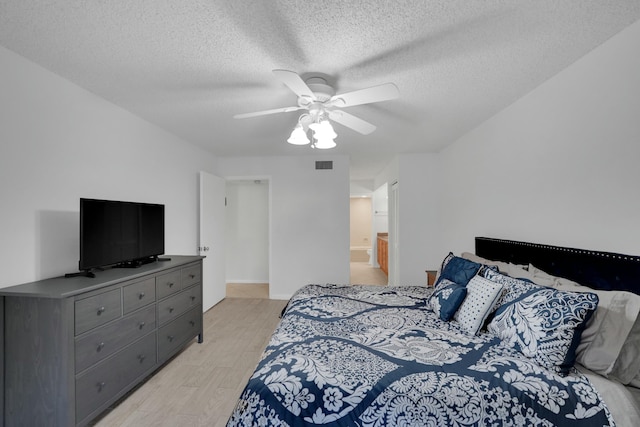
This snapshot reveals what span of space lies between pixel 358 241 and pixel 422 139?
625cm

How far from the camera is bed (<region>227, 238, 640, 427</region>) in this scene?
1.21m

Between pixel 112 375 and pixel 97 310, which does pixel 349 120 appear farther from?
pixel 112 375

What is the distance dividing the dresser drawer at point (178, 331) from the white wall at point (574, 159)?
130 inches

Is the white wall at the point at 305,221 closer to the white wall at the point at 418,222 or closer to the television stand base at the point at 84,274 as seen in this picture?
the white wall at the point at 418,222

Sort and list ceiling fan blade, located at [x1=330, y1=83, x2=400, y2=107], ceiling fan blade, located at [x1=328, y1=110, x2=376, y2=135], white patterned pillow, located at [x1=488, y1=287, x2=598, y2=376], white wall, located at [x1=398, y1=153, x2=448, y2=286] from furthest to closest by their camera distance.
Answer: white wall, located at [x1=398, y1=153, x2=448, y2=286] < ceiling fan blade, located at [x1=328, y1=110, x2=376, y2=135] < ceiling fan blade, located at [x1=330, y1=83, x2=400, y2=107] < white patterned pillow, located at [x1=488, y1=287, x2=598, y2=376]

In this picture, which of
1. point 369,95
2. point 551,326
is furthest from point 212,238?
point 551,326

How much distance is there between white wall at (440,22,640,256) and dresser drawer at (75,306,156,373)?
3289 millimetres

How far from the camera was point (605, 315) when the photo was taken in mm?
1402

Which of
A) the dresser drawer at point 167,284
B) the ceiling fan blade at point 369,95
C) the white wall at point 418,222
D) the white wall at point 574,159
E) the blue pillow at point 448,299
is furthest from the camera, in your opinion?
the white wall at point 418,222

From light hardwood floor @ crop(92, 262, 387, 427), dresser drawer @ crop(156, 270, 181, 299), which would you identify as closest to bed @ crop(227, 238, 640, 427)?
light hardwood floor @ crop(92, 262, 387, 427)

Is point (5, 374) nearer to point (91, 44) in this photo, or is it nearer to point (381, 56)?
point (91, 44)

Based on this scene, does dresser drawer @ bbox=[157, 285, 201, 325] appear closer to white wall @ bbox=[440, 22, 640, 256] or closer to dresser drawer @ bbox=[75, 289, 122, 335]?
dresser drawer @ bbox=[75, 289, 122, 335]

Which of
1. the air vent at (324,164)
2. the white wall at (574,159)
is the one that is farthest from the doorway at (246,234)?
the white wall at (574,159)

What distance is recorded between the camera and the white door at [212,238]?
13.5 feet
